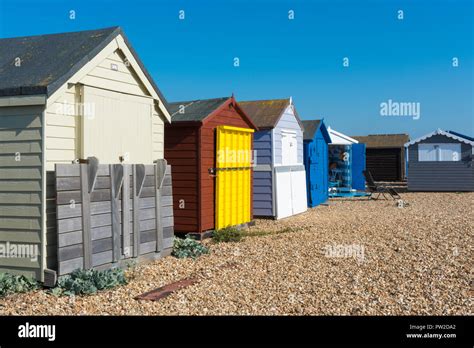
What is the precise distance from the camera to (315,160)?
18328 mm

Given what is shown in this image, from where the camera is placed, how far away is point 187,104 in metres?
11.9

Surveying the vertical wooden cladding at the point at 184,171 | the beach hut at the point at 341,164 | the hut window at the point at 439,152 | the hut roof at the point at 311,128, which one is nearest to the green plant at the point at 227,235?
the vertical wooden cladding at the point at 184,171

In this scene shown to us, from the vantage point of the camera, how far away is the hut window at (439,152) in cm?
2612

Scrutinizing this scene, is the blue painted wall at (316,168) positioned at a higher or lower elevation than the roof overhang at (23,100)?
lower

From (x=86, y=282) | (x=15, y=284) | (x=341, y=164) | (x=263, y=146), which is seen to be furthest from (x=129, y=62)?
(x=341, y=164)

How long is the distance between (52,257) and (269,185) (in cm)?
834

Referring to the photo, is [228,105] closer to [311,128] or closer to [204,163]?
[204,163]

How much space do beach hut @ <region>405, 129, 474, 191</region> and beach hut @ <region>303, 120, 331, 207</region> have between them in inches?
352

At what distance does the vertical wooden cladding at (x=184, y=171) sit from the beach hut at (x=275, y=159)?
373 cm

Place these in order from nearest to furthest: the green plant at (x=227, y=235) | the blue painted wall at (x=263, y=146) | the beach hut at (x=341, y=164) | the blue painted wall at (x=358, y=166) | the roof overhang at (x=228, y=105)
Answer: the green plant at (x=227, y=235) < the roof overhang at (x=228, y=105) < the blue painted wall at (x=263, y=146) < the beach hut at (x=341, y=164) < the blue painted wall at (x=358, y=166)

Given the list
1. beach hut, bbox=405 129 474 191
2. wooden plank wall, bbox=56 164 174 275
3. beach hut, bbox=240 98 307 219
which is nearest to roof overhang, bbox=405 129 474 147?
beach hut, bbox=405 129 474 191

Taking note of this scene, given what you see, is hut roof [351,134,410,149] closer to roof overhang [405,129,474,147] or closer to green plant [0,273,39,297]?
roof overhang [405,129,474,147]

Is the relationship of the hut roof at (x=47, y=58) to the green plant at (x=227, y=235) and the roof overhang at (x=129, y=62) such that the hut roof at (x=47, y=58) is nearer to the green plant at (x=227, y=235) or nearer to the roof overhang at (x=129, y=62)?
the roof overhang at (x=129, y=62)

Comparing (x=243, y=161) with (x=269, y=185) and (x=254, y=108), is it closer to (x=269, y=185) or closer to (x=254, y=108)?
(x=269, y=185)
